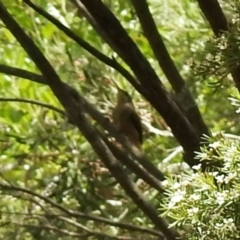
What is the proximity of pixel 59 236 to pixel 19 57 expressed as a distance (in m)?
0.50

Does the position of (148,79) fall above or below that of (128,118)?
below

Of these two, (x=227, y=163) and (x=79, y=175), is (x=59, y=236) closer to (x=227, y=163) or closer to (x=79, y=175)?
(x=79, y=175)

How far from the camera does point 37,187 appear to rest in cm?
211

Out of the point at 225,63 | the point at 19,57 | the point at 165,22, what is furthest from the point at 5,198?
the point at 225,63

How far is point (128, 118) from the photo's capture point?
1.70 meters

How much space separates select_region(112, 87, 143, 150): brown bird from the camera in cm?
169

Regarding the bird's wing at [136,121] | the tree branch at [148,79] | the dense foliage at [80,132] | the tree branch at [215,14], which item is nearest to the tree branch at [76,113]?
the dense foliage at [80,132]

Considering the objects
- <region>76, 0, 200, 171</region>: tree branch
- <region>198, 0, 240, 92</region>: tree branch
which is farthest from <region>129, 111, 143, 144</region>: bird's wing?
<region>198, 0, 240, 92</region>: tree branch

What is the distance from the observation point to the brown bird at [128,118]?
1.69m

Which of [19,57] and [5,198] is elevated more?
[19,57]

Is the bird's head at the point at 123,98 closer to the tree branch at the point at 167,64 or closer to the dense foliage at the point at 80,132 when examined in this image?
the dense foliage at the point at 80,132

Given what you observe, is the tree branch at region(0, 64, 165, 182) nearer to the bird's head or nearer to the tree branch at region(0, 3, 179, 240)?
the tree branch at region(0, 3, 179, 240)

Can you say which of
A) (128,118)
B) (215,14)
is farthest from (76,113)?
(128,118)

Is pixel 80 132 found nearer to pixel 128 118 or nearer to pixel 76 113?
pixel 128 118
